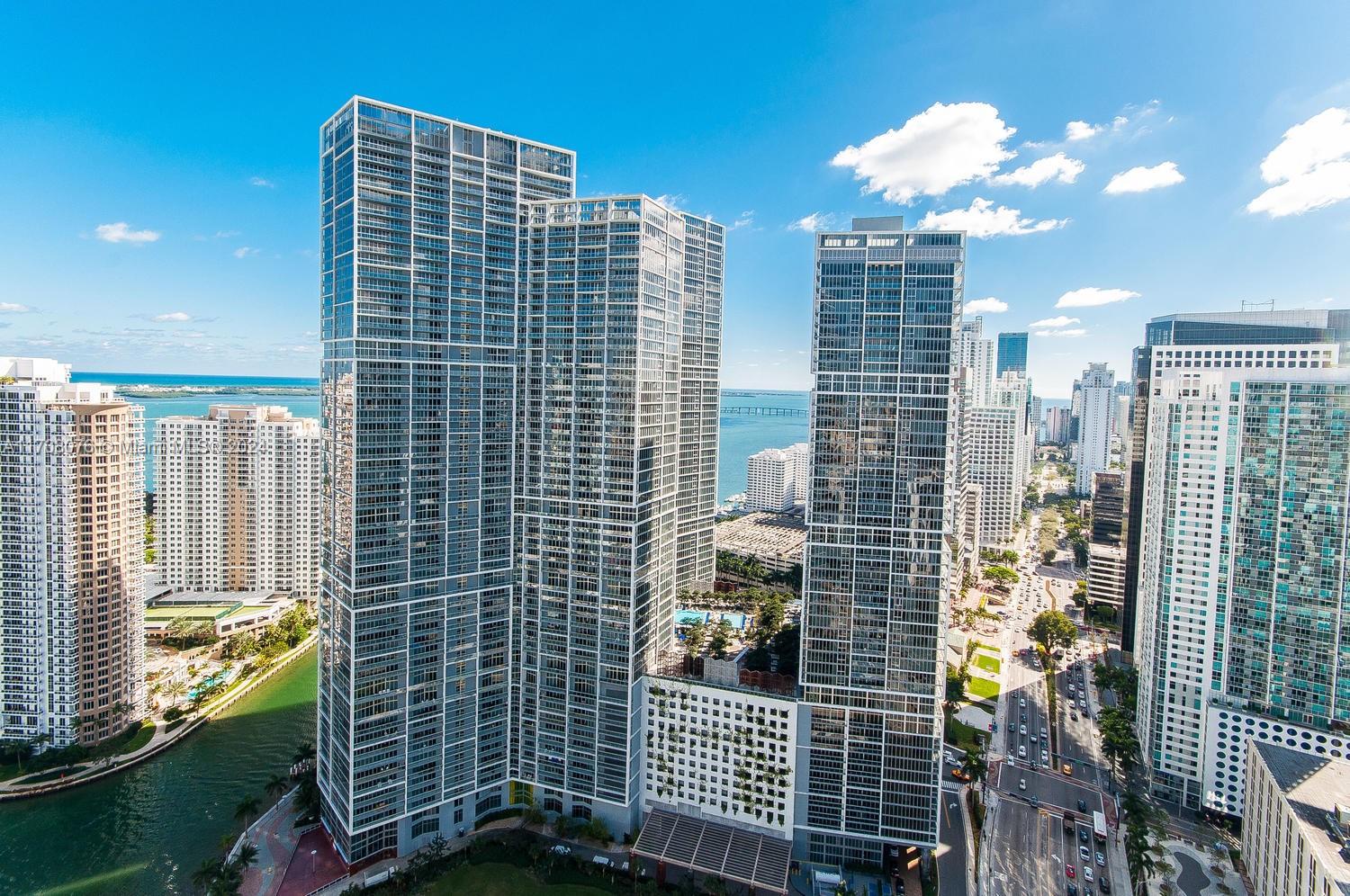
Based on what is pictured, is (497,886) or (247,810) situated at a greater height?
(247,810)

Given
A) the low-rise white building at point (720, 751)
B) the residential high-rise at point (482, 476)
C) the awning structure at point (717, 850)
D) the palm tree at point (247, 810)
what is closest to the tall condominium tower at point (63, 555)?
the palm tree at point (247, 810)

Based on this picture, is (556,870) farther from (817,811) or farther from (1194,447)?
(1194,447)

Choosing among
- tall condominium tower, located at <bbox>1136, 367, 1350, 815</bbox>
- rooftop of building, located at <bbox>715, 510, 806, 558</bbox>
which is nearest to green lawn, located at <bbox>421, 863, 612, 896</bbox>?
tall condominium tower, located at <bbox>1136, 367, 1350, 815</bbox>

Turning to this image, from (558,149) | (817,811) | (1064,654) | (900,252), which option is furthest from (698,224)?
(1064,654)

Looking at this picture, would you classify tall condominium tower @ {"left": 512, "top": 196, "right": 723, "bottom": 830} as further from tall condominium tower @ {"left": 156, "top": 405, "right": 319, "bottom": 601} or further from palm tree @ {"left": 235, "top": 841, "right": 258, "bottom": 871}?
tall condominium tower @ {"left": 156, "top": 405, "right": 319, "bottom": 601}

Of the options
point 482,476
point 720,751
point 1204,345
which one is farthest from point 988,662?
point 482,476

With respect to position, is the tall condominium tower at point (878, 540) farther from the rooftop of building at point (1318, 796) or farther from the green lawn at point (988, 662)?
the green lawn at point (988, 662)

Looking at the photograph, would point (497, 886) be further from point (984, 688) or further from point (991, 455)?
point (991, 455)
